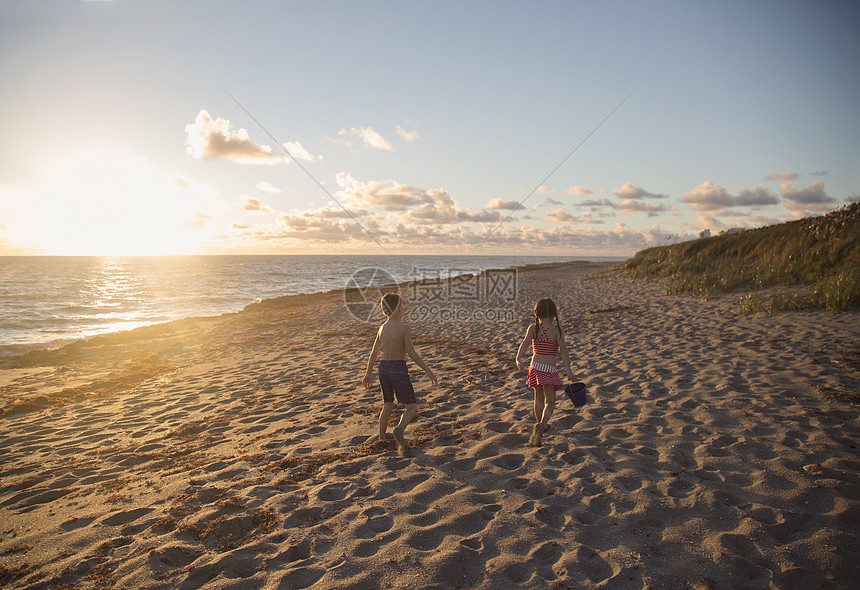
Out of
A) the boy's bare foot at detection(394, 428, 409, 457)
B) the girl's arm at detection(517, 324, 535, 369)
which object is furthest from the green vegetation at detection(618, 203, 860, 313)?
the boy's bare foot at detection(394, 428, 409, 457)

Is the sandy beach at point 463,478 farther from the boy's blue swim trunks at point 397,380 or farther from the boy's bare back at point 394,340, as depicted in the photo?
the boy's bare back at point 394,340

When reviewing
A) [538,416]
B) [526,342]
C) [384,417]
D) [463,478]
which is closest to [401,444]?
[384,417]

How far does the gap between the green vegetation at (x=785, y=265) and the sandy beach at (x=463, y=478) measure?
5.42 ft

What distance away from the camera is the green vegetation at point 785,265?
9.80 m

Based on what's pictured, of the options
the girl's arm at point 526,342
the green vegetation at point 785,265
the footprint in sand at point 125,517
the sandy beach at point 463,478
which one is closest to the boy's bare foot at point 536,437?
the sandy beach at point 463,478

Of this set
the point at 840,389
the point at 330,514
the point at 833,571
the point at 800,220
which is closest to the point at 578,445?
the point at 833,571

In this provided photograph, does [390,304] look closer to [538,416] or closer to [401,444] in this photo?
[401,444]

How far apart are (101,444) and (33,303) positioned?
32914 millimetres

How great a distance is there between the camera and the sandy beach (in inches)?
115

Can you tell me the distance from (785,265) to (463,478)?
48.9ft

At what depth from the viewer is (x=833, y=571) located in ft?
8.80

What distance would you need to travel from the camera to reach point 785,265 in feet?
42.9

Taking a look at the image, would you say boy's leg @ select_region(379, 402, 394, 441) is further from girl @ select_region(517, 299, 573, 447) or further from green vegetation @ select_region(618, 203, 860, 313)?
green vegetation @ select_region(618, 203, 860, 313)

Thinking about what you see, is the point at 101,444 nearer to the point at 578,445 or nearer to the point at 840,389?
the point at 578,445
